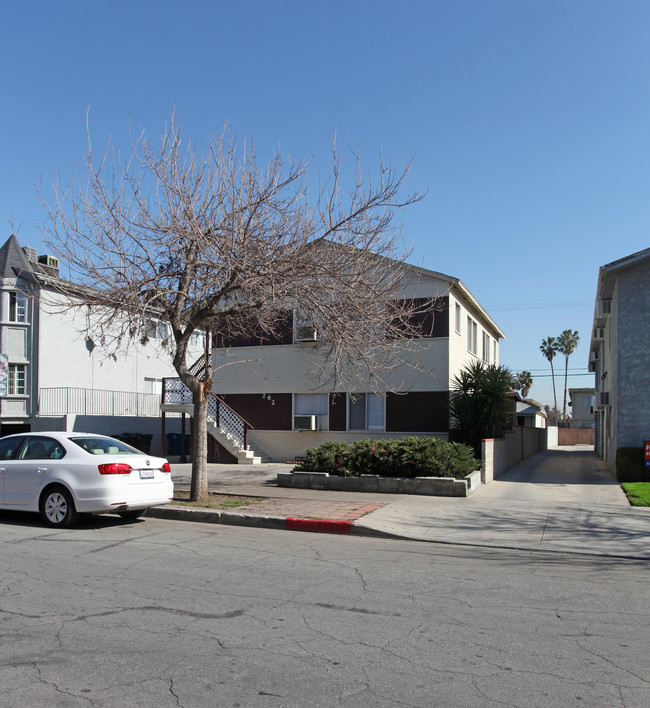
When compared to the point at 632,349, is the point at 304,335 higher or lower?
higher

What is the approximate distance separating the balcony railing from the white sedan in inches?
671

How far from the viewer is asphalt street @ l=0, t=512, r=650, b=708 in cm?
421

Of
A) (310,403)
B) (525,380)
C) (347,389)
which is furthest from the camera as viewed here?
(525,380)

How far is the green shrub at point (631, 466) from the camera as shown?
1719 centimetres

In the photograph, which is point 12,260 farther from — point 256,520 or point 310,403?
point 256,520

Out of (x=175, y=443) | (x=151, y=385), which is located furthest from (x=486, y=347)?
(x=151, y=385)

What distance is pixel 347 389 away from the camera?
19.8m

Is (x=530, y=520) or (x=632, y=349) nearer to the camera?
(x=530, y=520)

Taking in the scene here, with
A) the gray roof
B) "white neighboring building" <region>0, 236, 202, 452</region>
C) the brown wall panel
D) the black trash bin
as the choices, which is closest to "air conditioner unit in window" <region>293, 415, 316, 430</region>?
the brown wall panel

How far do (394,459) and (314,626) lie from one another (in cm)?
929

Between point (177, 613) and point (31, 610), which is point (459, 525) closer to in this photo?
point (177, 613)

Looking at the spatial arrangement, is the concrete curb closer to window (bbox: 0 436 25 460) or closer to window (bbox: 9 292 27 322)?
window (bbox: 0 436 25 460)

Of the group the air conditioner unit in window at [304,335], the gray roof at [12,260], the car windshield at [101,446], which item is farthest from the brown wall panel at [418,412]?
the gray roof at [12,260]

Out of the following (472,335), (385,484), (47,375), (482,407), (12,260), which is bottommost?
(385,484)
